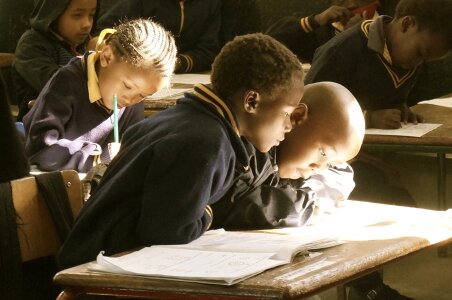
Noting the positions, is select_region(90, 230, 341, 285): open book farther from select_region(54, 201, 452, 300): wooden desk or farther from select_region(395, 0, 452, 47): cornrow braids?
select_region(395, 0, 452, 47): cornrow braids

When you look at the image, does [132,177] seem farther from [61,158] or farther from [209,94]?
[61,158]

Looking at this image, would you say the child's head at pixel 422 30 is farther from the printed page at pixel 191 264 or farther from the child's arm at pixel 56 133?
the printed page at pixel 191 264

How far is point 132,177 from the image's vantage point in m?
1.99

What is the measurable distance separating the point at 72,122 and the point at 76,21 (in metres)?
1.20

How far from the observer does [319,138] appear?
2484mm

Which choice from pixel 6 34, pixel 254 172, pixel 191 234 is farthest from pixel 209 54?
pixel 191 234

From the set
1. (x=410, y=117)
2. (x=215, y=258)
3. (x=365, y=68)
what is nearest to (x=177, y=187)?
(x=215, y=258)

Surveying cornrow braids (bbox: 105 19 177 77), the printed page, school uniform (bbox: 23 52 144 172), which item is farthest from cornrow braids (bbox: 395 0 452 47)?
the printed page

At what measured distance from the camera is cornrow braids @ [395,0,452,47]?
12.1 feet

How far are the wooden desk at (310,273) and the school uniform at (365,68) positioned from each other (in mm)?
1577

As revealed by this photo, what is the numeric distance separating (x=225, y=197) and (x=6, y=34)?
4050 mm

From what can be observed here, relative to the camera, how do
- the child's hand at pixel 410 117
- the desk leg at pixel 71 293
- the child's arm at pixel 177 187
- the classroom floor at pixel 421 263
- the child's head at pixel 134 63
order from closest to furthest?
the desk leg at pixel 71 293, the child's arm at pixel 177 187, the child's head at pixel 134 63, the child's hand at pixel 410 117, the classroom floor at pixel 421 263

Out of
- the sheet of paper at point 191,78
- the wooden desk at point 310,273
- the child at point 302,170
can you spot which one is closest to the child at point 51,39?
the sheet of paper at point 191,78

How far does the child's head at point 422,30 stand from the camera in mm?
3695
